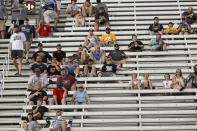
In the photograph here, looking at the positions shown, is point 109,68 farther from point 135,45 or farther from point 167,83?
point 167,83

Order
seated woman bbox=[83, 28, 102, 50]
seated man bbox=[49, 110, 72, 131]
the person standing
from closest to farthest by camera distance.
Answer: seated man bbox=[49, 110, 72, 131], seated woman bbox=[83, 28, 102, 50], the person standing

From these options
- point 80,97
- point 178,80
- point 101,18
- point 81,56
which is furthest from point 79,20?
point 178,80

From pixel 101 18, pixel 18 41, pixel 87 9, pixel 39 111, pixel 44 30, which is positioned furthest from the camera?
pixel 87 9

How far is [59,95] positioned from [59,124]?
4.37ft

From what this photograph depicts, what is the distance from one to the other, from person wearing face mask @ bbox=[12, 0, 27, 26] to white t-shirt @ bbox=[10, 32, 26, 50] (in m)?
2.01

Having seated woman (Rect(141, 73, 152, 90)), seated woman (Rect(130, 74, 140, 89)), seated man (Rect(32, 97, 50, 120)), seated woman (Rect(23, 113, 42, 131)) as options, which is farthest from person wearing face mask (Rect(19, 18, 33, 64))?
seated woman (Rect(141, 73, 152, 90))

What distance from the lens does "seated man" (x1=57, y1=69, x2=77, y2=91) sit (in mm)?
17422

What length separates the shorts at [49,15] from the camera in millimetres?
21011

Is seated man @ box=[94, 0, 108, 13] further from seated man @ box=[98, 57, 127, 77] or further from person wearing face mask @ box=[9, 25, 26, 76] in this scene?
seated man @ box=[98, 57, 127, 77]

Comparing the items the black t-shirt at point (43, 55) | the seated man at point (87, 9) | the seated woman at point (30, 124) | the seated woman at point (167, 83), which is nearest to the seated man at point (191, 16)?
the seated man at point (87, 9)

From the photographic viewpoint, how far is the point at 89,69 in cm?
1836

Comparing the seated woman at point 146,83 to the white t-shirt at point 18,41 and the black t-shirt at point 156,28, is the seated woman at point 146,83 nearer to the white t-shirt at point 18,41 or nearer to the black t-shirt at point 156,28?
the black t-shirt at point 156,28

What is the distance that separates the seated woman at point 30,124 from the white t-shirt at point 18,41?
3249mm

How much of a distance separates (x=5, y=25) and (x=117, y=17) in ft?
13.8
